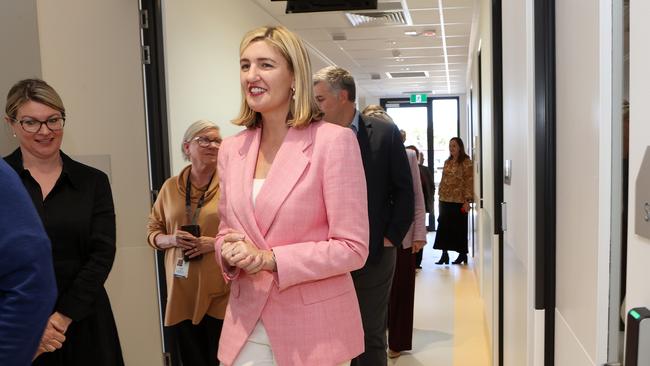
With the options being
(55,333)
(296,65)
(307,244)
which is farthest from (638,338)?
(55,333)

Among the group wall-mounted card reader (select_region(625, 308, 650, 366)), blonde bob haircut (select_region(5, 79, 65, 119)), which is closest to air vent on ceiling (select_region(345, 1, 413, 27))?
blonde bob haircut (select_region(5, 79, 65, 119))

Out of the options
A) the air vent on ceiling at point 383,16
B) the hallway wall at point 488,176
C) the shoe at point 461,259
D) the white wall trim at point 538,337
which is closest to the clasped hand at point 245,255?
the white wall trim at point 538,337

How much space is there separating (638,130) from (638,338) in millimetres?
345

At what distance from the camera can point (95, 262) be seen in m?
2.27

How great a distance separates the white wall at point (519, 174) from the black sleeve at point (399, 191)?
48 cm

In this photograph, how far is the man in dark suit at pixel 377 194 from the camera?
9.05 feet

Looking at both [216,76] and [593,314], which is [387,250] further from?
[216,76]

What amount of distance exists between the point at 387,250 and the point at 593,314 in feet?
5.34

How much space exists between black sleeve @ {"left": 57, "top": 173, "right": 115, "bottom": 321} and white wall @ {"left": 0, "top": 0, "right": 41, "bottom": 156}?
0.66 meters

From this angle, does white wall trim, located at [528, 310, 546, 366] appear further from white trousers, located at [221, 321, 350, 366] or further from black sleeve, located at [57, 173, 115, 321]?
black sleeve, located at [57, 173, 115, 321]

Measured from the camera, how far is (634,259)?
1.01m

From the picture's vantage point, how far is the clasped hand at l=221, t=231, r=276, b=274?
1455mm

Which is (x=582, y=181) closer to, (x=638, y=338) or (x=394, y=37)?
(x=638, y=338)

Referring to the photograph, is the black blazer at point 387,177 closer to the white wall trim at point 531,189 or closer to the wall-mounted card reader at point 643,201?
the white wall trim at point 531,189
